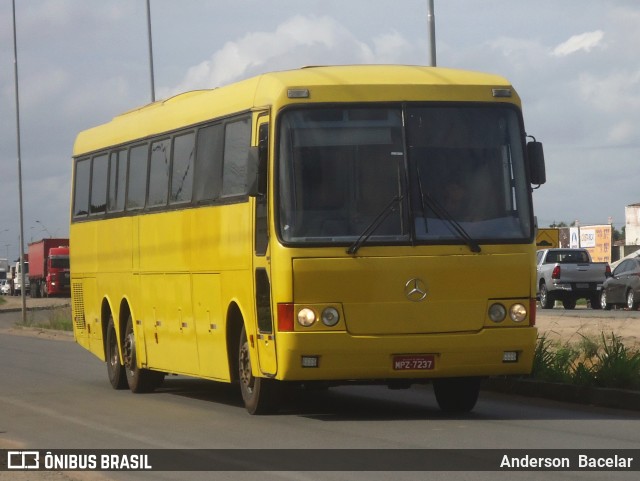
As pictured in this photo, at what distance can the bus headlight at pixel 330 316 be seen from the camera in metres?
14.3

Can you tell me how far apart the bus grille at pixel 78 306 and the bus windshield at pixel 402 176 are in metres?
9.09

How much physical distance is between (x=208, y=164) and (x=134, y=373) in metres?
4.13

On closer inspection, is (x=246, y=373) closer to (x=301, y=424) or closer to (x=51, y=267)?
(x=301, y=424)

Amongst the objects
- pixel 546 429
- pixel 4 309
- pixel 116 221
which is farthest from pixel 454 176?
pixel 4 309

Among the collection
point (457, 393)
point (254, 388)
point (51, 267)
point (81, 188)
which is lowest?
point (457, 393)

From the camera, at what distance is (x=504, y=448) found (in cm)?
1209

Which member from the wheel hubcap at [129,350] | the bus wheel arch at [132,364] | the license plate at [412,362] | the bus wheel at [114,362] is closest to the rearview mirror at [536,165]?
the license plate at [412,362]

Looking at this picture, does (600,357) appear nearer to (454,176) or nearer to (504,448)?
(454,176)

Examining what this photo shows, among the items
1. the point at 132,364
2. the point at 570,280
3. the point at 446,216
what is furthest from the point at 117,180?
the point at 570,280

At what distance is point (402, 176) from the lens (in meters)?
14.6

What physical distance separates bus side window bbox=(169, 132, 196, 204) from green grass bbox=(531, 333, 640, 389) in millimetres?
4597

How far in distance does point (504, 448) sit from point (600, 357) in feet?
18.8

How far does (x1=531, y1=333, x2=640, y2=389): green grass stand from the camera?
16656 mm

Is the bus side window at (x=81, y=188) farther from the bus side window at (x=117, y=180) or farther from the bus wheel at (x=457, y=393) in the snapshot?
the bus wheel at (x=457, y=393)
